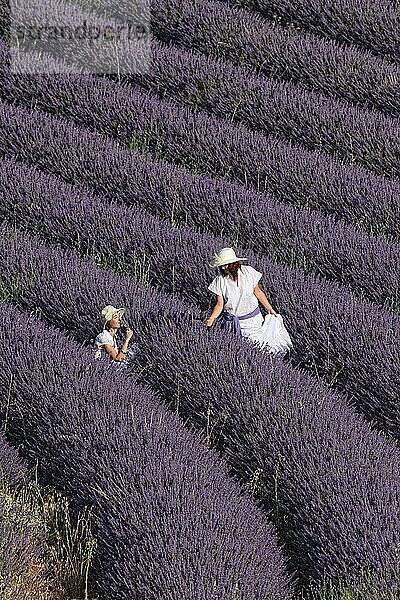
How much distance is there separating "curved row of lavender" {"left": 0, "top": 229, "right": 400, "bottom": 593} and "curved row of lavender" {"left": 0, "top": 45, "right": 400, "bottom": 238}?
1.86 m

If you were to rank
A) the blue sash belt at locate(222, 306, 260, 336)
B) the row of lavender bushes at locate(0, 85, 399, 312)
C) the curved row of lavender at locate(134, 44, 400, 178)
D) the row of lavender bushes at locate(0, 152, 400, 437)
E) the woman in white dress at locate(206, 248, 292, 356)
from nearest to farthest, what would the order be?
the row of lavender bushes at locate(0, 152, 400, 437)
the woman in white dress at locate(206, 248, 292, 356)
the blue sash belt at locate(222, 306, 260, 336)
the row of lavender bushes at locate(0, 85, 399, 312)
the curved row of lavender at locate(134, 44, 400, 178)

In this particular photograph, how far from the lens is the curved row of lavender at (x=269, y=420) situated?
4.80 m

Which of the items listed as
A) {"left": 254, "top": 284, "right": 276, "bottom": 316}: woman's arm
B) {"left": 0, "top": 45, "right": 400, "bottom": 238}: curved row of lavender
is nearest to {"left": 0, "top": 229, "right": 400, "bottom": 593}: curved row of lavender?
{"left": 254, "top": 284, "right": 276, "bottom": 316}: woman's arm

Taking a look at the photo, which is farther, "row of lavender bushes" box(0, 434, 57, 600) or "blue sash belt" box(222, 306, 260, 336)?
"blue sash belt" box(222, 306, 260, 336)

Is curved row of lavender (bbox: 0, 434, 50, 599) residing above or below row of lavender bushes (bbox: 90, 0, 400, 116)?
below

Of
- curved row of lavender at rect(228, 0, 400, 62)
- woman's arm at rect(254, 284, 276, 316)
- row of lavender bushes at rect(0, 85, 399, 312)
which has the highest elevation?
curved row of lavender at rect(228, 0, 400, 62)

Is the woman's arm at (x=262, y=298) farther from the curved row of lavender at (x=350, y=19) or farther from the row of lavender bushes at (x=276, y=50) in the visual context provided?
the curved row of lavender at (x=350, y=19)

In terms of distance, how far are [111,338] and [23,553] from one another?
1981 millimetres

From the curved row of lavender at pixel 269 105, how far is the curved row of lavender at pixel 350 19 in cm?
132

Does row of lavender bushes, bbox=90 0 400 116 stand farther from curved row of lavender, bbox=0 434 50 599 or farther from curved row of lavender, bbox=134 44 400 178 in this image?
curved row of lavender, bbox=0 434 50 599

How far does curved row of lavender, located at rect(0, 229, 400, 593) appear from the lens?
4805 mm

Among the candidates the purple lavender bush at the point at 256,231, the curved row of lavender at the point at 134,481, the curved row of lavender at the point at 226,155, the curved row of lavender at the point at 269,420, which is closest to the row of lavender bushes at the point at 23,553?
the curved row of lavender at the point at 134,481

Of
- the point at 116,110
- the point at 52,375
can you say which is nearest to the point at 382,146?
the point at 116,110

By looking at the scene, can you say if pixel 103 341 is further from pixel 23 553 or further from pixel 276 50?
pixel 276 50
